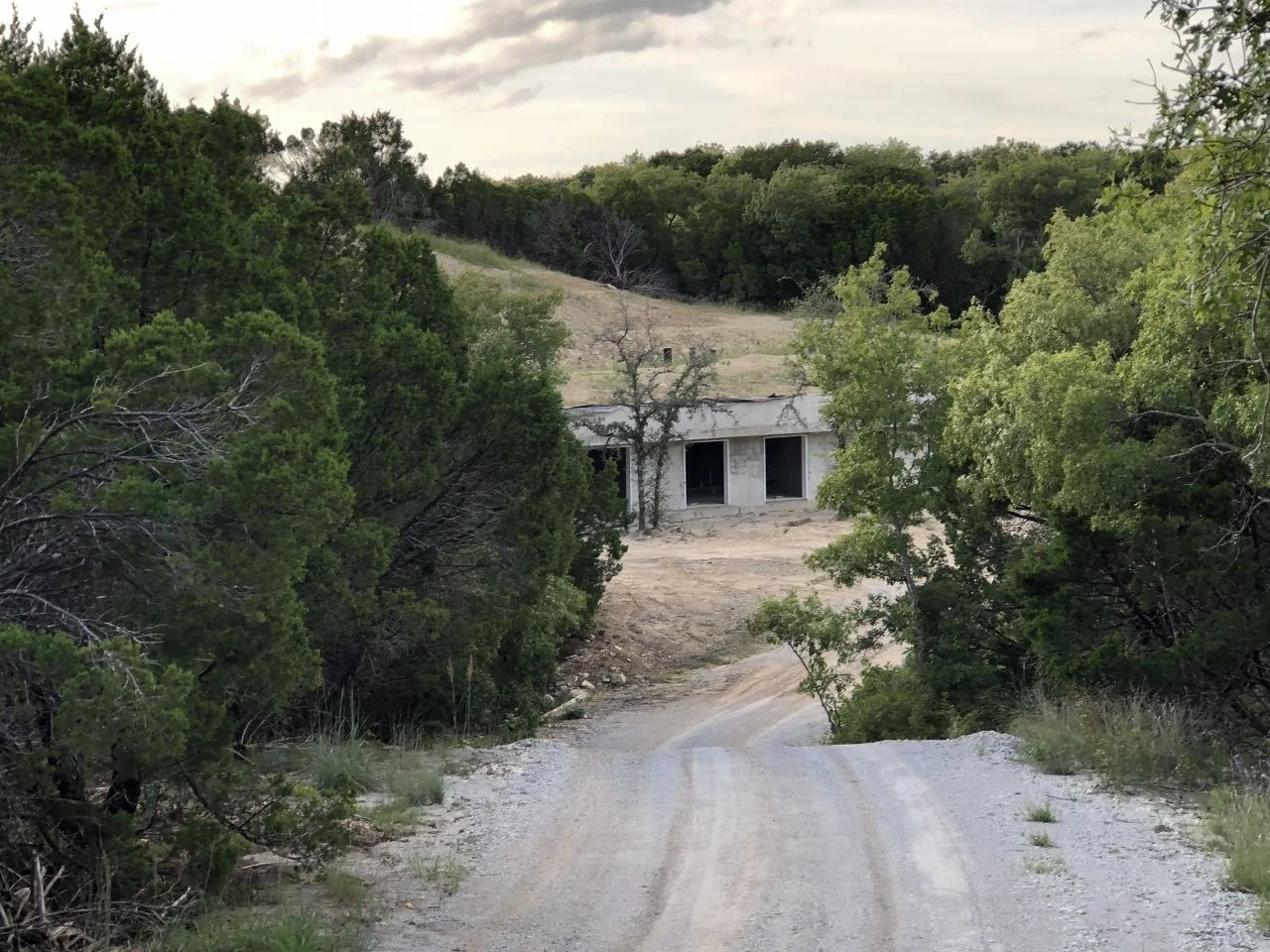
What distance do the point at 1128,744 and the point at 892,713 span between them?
7997 millimetres

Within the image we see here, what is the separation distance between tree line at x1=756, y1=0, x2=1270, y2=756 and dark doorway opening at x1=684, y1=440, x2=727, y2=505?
26790mm

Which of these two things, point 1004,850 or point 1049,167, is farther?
point 1049,167

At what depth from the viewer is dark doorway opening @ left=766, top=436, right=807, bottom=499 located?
166 ft

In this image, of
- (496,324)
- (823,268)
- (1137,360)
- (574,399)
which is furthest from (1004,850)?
(823,268)

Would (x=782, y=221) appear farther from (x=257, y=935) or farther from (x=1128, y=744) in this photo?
(x=257, y=935)

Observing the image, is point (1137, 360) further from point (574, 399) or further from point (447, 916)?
point (574, 399)

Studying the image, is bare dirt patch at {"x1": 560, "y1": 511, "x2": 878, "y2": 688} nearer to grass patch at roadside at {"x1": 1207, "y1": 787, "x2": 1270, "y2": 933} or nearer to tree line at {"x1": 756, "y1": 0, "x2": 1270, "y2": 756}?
tree line at {"x1": 756, "y1": 0, "x2": 1270, "y2": 756}

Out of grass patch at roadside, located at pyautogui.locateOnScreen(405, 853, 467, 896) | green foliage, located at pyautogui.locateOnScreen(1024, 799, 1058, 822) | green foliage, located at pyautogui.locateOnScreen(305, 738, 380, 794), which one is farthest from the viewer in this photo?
green foliage, located at pyautogui.locateOnScreen(305, 738, 380, 794)

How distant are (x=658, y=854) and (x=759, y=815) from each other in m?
1.48

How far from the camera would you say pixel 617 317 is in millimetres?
76938

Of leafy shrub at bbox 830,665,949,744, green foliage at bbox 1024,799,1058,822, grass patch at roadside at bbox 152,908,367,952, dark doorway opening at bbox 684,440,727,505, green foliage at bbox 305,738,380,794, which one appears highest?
grass patch at roadside at bbox 152,908,367,952

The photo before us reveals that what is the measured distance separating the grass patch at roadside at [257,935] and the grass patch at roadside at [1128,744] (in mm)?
7328

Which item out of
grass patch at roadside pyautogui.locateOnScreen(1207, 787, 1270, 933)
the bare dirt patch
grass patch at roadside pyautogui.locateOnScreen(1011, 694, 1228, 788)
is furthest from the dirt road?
the bare dirt patch

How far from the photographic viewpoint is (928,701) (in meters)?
20.6
